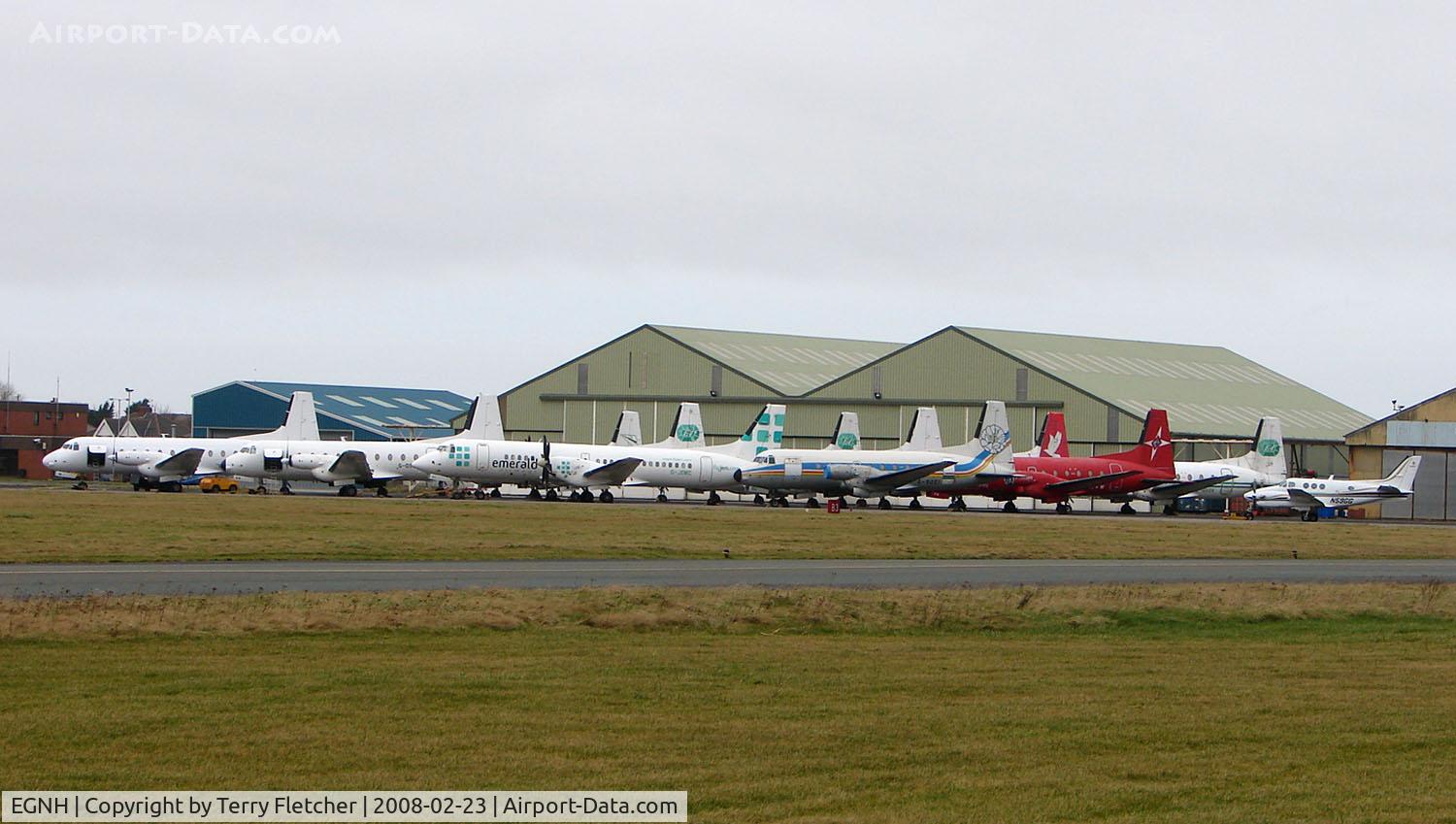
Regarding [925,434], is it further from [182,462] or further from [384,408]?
[384,408]

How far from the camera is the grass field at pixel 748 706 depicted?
1108 centimetres

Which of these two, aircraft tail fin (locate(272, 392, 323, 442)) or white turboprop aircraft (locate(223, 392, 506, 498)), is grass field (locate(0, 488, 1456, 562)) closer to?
white turboprop aircraft (locate(223, 392, 506, 498))

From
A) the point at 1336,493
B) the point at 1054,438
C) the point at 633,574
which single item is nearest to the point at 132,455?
the point at 1054,438

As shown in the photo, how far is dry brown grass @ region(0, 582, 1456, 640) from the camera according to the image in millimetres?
20594

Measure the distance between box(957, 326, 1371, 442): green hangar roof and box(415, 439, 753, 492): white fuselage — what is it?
24951 millimetres

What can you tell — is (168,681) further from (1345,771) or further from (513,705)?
(1345,771)

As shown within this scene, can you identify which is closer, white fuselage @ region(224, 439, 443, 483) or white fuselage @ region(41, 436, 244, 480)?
white fuselage @ region(224, 439, 443, 483)

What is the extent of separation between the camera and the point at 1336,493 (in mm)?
79750

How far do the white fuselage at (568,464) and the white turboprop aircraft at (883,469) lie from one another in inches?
105

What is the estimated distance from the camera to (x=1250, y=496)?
83625 millimetres

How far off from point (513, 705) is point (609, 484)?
66.6 meters

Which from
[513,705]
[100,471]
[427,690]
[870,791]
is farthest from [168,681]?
[100,471]

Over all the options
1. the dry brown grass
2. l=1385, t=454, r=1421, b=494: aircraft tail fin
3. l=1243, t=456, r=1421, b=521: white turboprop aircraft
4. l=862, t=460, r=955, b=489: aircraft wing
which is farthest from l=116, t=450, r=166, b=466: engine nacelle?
l=1385, t=454, r=1421, b=494: aircraft tail fin

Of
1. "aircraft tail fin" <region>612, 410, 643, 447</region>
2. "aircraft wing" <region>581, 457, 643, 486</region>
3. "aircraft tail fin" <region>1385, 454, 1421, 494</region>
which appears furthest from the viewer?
"aircraft tail fin" <region>612, 410, 643, 447</region>
